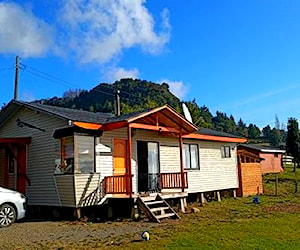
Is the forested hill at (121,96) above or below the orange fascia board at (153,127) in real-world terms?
above

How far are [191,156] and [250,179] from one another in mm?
5717

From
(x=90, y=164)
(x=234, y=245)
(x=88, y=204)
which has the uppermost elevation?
(x=90, y=164)

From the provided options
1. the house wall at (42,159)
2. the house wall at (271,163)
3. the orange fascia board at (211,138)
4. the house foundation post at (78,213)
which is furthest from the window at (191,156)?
the house wall at (271,163)

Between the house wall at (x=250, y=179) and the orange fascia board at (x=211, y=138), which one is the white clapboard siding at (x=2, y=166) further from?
the house wall at (x=250, y=179)

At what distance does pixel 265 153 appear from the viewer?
41156mm

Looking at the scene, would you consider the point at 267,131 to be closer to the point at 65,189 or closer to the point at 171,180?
the point at 171,180

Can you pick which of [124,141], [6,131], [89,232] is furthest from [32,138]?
[89,232]

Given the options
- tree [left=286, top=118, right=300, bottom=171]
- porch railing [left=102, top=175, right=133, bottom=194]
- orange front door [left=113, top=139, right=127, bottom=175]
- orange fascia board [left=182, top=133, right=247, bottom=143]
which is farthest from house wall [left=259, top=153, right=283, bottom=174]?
porch railing [left=102, top=175, right=133, bottom=194]

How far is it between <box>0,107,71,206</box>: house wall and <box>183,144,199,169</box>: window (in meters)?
6.49

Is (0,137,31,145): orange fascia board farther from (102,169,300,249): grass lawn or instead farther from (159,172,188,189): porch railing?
(102,169,300,249): grass lawn

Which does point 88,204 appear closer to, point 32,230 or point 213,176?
point 32,230

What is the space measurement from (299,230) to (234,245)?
2769 millimetres

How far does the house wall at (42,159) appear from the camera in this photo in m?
14.0

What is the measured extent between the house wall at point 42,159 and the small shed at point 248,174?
11.4 m
